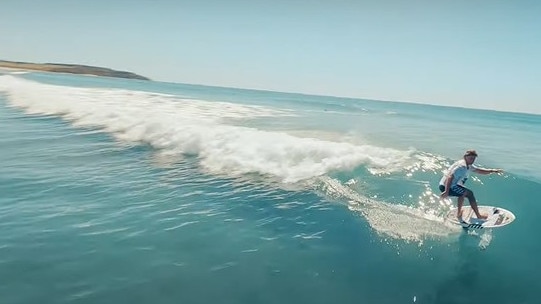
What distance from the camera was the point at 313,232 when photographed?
36.6 ft

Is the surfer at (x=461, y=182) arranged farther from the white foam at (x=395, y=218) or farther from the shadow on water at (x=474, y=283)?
the shadow on water at (x=474, y=283)

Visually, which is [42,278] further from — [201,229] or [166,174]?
[166,174]

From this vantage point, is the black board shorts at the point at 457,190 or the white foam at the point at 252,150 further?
the white foam at the point at 252,150

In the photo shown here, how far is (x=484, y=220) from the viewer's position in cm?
1195

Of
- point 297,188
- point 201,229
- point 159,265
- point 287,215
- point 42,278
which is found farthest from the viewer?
point 297,188

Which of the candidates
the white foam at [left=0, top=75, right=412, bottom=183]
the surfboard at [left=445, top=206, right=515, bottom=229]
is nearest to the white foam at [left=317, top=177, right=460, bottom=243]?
the surfboard at [left=445, top=206, right=515, bottom=229]

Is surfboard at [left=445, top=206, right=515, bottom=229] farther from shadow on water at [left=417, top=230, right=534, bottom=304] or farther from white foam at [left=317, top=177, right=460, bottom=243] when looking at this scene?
shadow on water at [left=417, top=230, right=534, bottom=304]

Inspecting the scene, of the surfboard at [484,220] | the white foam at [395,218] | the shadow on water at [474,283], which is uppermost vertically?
the surfboard at [484,220]

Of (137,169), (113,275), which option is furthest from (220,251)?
(137,169)

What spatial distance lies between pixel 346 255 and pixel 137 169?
405 inches

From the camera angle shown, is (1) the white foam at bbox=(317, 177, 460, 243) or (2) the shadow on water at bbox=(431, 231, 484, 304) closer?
(2) the shadow on water at bbox=(431, 231, 484, 304)

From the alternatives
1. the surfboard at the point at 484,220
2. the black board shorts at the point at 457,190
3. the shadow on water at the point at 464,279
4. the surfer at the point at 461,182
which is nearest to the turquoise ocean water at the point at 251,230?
the shadow on water at the point at 464,279

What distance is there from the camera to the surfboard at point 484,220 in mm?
11648

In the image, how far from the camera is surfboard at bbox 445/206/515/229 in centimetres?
1165
